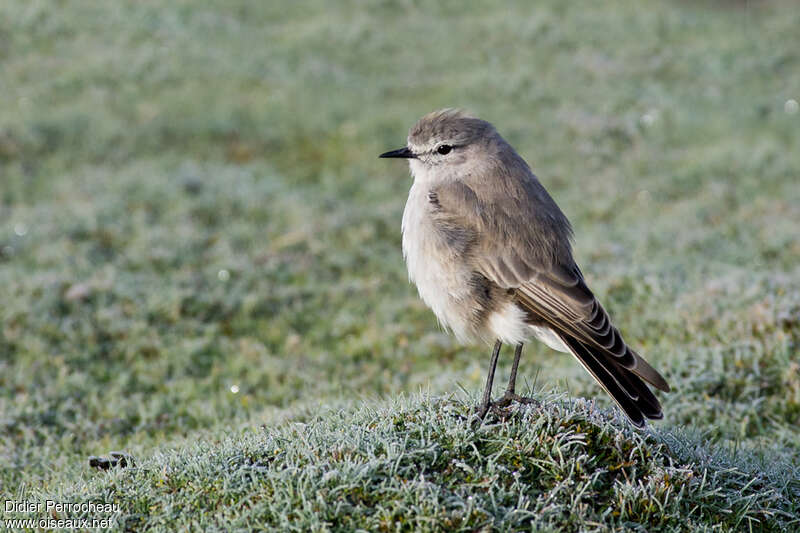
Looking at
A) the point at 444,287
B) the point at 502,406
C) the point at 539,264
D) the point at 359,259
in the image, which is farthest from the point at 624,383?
the point at 359,259

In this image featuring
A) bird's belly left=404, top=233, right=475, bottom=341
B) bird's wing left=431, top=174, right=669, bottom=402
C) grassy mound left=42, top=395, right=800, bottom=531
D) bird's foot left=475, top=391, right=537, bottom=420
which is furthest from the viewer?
bird's belly left=404, top=233, right=475, bottom=341

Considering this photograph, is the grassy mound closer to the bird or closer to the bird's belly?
the bird

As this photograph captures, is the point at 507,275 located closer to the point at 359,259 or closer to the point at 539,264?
the point at 539,264

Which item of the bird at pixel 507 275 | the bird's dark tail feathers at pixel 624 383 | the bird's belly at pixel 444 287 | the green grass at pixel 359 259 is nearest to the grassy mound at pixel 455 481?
the green grass at pixel 359 259

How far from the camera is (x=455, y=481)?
4.34 metres

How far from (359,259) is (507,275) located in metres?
6.37

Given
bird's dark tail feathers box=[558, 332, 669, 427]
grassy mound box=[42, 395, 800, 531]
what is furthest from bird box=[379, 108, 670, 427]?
grassy mound box=[42, 395, 800, 531]

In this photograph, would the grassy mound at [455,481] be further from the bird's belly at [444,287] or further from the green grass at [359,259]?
the bird's belly at [444,287]

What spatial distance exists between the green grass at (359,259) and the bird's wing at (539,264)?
455mm

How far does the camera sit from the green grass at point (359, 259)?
4488 millimetres

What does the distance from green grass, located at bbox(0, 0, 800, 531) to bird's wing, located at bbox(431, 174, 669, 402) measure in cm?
45

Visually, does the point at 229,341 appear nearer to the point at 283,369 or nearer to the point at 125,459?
the point at 283,369

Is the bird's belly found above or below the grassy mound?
above

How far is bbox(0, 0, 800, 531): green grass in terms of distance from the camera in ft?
14.7
